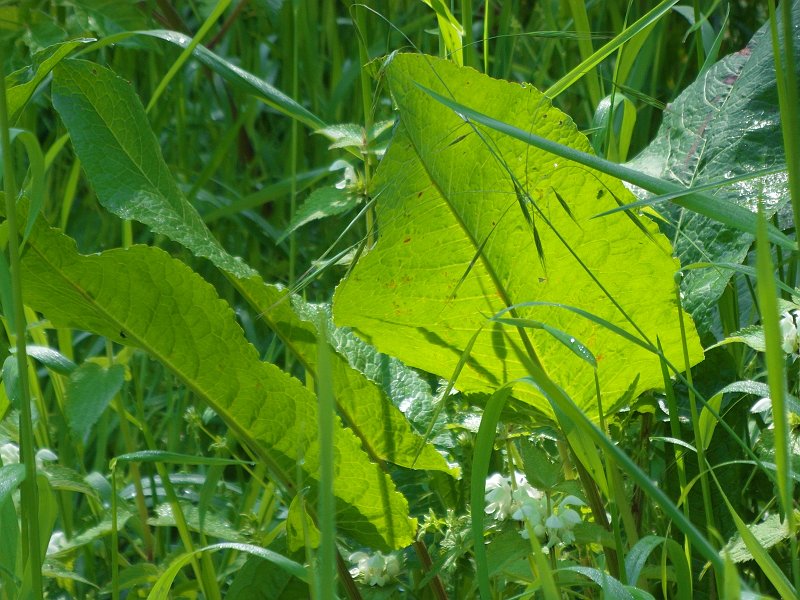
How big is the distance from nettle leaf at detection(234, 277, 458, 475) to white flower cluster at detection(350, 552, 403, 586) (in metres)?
0.14

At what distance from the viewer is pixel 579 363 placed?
4.63 feet

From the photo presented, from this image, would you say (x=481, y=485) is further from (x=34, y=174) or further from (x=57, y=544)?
(x=57, y=544)

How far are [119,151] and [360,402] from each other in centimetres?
52

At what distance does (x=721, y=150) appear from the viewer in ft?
5.34

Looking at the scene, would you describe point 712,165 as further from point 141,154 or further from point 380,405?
point 141,154

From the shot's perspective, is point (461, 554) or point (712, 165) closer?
point (461, 554)

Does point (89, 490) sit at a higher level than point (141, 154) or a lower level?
Result: lower

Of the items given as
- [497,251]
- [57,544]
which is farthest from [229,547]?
[57,544]

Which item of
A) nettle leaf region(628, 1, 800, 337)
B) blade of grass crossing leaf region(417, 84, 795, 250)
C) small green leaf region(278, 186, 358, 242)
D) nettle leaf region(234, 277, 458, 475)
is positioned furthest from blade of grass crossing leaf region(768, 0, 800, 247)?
small green leaf region(278, 186, 358, 242)

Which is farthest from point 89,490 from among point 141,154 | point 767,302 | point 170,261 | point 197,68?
point 197,68

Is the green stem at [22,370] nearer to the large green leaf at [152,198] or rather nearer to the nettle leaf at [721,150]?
the large green leaf at [152,198]

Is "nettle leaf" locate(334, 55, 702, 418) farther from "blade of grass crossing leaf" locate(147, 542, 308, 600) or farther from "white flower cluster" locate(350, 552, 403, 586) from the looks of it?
"blade of grass crossing leaf" locate(147, 542, 308, 600)

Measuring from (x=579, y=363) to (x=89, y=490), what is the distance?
740 mm

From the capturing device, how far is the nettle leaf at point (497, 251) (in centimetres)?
130
